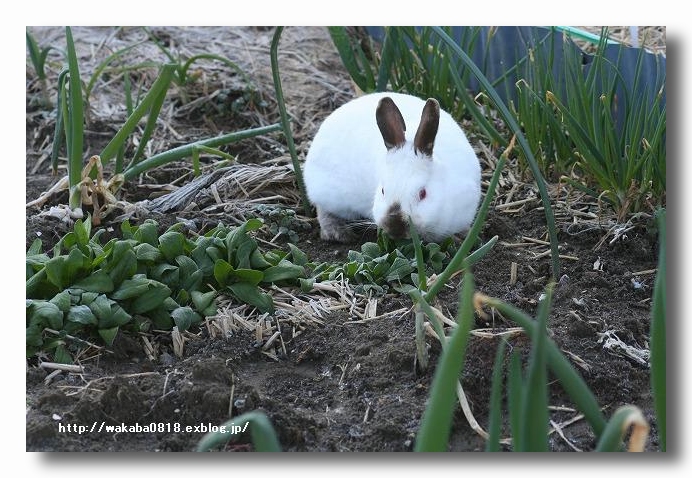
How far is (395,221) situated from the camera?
129 inches

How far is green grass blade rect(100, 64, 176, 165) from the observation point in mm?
3619

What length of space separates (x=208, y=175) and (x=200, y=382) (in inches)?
55.5

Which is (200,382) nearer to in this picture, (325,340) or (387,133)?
(325,340)

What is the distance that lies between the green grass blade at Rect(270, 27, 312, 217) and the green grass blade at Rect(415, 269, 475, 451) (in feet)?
5.75

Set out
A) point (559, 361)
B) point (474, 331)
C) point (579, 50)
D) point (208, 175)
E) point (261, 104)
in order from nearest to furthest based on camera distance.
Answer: point (559, 361), point (474, 331), point (579, 50), point (208, 175), point (261, 104)

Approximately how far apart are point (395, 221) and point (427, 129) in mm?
317

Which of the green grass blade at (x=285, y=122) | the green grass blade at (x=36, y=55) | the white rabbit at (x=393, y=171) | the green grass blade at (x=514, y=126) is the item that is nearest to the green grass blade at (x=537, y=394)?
the green grass blade at (x=514, y=126)

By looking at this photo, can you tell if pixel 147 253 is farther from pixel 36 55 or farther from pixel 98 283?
pixel 36 55

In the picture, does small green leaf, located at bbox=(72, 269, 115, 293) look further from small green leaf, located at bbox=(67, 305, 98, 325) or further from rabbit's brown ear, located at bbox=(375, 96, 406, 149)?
rabbit's brown ear, located at bbox=(375, 96, 406, 149)

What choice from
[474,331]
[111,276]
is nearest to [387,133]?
[474,331]

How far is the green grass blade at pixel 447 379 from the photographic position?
5.99ft

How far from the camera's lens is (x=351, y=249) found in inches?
147

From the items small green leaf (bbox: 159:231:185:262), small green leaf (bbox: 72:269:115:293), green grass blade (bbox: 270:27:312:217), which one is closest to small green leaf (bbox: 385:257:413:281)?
green grass blade (bbox: 270:27:312:217)

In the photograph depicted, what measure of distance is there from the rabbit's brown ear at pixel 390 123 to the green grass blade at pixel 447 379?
1490mm
